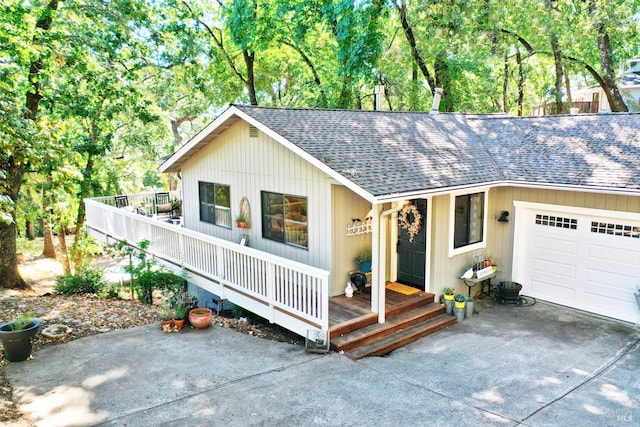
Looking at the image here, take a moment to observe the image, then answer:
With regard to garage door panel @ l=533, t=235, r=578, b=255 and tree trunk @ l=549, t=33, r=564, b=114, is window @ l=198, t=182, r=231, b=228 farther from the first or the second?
tree trunk @ l=549, t=33, r=564, b=114

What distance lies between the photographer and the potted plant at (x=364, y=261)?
9336mm

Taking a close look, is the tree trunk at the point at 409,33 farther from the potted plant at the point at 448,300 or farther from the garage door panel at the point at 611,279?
the potted plant at the point at 448,300

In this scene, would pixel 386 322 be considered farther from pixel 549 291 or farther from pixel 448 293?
pixel 549 291

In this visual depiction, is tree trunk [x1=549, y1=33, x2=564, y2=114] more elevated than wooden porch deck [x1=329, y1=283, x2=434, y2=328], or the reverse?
tree trunk [x1=549, y1=33, x2=564, y2=114]

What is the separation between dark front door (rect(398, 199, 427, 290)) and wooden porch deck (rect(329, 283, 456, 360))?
0.31 meters

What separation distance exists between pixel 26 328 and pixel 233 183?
548 centimetres

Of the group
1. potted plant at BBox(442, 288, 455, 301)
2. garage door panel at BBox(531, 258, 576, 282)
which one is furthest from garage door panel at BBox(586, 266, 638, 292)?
potted plant at BBox(442, 288, 455, 301)

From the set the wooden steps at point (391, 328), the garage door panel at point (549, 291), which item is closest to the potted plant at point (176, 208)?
the wooden steps at point (391, 328)

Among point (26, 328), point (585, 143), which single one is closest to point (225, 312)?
point (26, 328)

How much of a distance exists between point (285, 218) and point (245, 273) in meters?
1.52

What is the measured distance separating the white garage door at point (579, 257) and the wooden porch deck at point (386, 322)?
103 inches

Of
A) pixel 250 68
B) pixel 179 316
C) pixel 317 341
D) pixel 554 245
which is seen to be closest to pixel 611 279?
pixel 554 245

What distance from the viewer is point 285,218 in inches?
392

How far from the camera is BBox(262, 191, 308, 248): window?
31.2 ft
